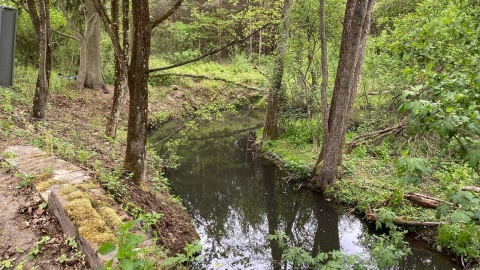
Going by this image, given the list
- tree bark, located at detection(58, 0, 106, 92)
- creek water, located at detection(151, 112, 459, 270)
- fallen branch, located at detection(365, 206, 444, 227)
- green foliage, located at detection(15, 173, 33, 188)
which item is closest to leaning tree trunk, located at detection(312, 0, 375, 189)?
creek water, located at detection(151, 112, 459, 270)

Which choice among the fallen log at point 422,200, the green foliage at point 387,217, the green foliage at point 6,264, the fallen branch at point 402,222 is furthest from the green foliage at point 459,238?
the green foliage at point 6,264

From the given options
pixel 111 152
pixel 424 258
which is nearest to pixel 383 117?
pixel 424 258

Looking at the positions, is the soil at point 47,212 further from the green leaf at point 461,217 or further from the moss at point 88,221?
the green leaf at point 461,217

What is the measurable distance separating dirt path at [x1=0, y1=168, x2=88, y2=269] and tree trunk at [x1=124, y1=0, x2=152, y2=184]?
134cm

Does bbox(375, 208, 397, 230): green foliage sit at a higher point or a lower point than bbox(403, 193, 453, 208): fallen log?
higher

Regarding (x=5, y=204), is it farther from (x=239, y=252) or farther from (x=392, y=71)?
(x=392, y=71)

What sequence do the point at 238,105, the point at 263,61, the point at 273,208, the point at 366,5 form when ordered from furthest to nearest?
the point at 238,105 < the point at 263,61 < the point at 273,208 < the point at 366,5

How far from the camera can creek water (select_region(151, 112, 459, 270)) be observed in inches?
239

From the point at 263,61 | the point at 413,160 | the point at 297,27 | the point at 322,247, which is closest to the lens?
the point at 413,160

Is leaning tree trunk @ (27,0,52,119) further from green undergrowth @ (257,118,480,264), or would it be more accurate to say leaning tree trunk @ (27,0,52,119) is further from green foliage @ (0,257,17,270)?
green undergrowth @ (257,118,480,264)

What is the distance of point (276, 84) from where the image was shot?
11031 millimetres

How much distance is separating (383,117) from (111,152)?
7.89 metres

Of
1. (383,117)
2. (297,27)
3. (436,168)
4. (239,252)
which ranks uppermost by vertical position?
(297,27)

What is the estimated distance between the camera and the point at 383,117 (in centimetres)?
1068
